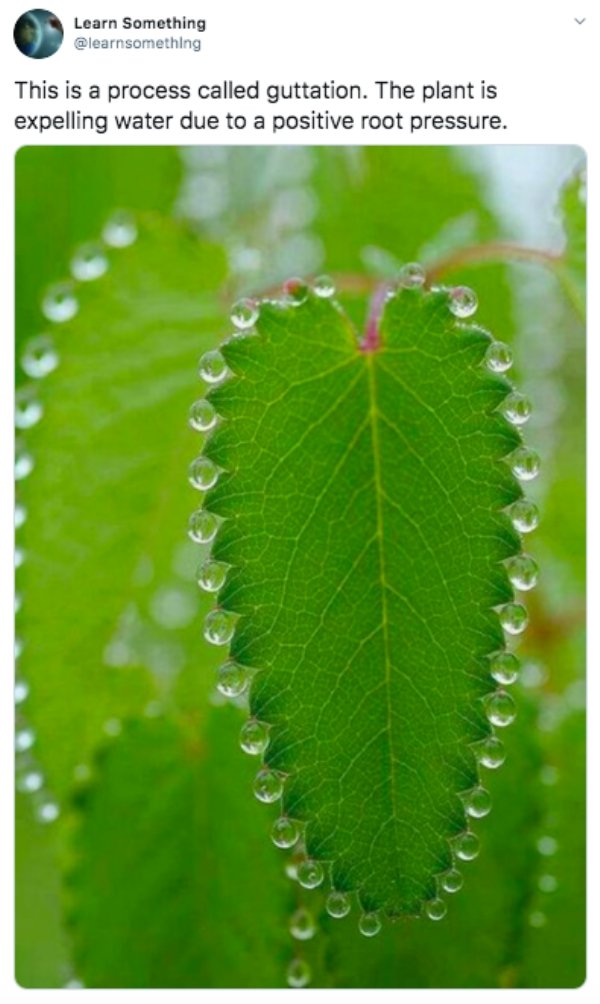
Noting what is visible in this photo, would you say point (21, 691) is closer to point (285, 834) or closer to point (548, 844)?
point (285, 834)

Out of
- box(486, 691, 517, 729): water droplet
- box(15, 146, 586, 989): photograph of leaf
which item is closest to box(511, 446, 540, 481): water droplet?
box(15, 146, 586, 989): photograph of leaf

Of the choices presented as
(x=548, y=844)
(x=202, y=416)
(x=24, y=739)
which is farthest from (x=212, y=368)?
(x=548, y=844)

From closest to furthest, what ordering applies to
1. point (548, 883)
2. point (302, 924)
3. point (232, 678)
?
point (232, 678) → point (302, 924) → point (548, 883)

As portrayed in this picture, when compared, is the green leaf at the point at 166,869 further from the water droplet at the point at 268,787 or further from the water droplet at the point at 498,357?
the water droplet at the point at 498,357
